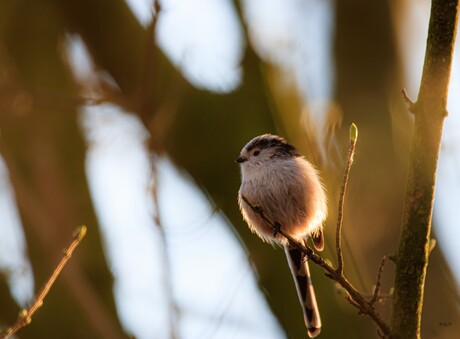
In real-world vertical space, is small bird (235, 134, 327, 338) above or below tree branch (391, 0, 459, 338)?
below

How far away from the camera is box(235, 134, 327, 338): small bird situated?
398cm

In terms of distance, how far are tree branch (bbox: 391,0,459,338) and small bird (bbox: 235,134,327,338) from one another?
1.25m

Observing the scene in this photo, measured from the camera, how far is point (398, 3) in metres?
5.86

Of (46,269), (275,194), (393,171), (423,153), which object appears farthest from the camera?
(393,171)

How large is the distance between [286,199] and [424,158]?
1487 mm

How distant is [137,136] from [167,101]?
0.67m

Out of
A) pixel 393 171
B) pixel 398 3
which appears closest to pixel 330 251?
pixel 393 171

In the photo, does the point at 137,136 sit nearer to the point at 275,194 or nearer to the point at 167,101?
the point at 167,101
